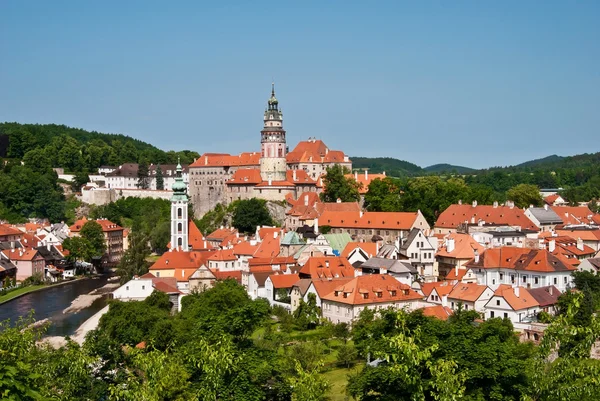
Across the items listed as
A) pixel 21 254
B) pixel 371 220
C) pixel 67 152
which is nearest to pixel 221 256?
pixel 371 220

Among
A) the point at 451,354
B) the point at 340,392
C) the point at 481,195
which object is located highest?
Answer: the point at 481,195

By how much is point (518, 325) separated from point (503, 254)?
9961 millimetres

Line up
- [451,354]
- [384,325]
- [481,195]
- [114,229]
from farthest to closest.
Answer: [114,229], [481,195], [384,325], [451,354]

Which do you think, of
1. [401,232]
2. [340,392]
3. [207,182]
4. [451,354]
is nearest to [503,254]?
[401,232]

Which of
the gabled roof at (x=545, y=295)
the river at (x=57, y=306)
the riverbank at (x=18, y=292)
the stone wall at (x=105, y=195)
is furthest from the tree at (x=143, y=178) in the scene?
the gabled roof at (x=545, y=295)

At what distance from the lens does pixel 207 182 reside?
83.8 metres

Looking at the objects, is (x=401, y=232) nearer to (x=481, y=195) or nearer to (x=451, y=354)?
(x=481, y=195)

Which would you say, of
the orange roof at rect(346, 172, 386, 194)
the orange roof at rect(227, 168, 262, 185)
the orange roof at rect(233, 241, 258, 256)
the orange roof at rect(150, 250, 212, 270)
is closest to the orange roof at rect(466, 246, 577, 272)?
the orange roof at rect(233, 241, 258, 256)

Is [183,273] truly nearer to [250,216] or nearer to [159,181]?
[250,216]

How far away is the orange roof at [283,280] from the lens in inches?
1705

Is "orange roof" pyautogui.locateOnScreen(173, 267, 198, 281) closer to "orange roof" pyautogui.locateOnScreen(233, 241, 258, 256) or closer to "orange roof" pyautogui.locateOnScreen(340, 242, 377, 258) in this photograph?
"orange roof" pyautogui.locateOnScreen(233, 241, 258, 256)

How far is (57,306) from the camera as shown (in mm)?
50531

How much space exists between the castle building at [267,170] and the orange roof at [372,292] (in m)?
36.6

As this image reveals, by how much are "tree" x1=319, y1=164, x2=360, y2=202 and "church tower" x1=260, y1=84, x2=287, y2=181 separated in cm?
556
